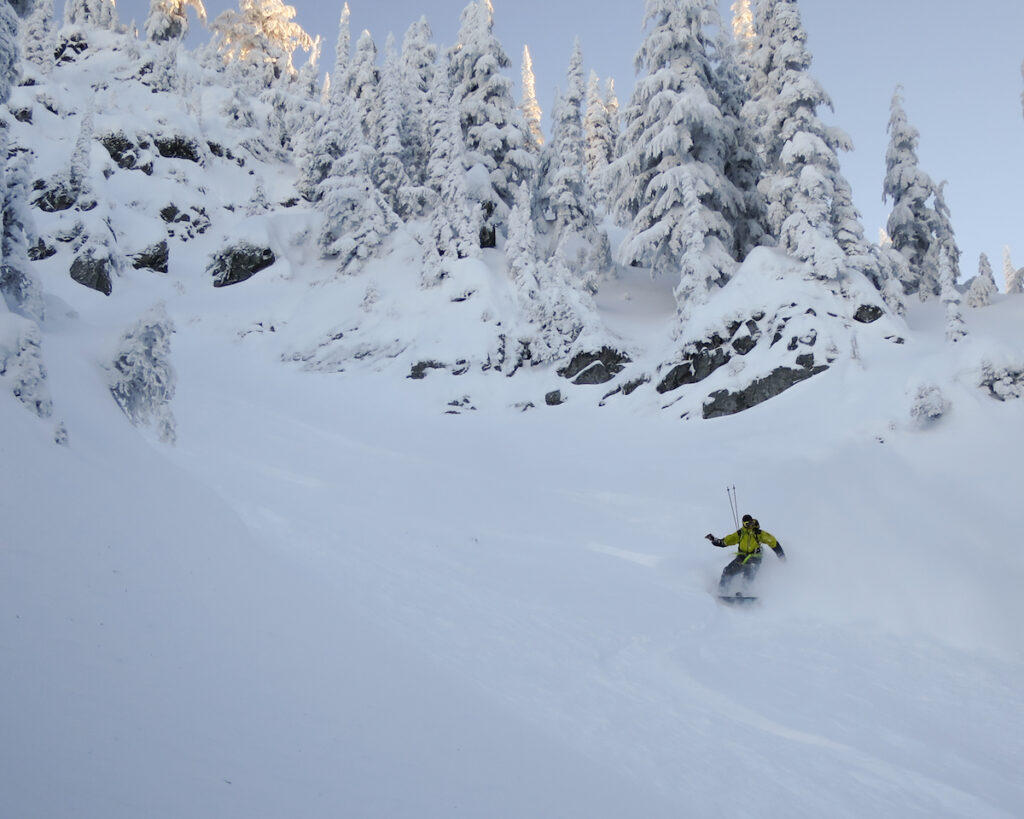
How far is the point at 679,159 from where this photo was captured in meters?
25.1

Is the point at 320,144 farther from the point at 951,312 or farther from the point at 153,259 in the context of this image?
the point at 951,312

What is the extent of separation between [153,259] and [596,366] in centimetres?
2624

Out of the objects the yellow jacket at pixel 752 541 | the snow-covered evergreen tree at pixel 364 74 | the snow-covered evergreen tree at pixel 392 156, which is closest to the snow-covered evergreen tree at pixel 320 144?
the snow-covered evergreen tree at pixel 364 74

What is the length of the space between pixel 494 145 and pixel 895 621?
1168 inches

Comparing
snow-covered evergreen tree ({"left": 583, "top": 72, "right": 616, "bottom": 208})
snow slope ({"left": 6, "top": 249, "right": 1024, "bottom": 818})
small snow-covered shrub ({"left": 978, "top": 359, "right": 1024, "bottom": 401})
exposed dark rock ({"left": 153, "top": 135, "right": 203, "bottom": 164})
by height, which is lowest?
snow slope ({"left": 6, "top": 249, "right": 1024, "bottom": 818})

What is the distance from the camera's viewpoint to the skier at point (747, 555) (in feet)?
32.9

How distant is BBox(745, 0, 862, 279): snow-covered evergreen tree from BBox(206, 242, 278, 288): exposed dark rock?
26045 millimetres

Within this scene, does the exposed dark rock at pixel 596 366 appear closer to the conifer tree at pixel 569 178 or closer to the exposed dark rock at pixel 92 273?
the conifer tree at pixel 569 178

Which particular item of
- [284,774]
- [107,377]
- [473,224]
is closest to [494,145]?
[473,224]

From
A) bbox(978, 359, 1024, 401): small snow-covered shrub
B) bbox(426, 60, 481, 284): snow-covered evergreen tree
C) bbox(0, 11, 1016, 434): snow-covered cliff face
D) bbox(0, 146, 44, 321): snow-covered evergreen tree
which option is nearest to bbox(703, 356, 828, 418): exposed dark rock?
bbox(0, 11, 1016, 434): snow-covered cliff face

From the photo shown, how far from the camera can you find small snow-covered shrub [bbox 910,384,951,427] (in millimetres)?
13234

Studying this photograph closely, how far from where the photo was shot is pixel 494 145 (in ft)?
106

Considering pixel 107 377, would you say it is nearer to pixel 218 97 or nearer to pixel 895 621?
pixel 895 621

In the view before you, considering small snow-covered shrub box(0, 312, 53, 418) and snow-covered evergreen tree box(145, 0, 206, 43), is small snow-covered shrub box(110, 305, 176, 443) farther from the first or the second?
snow-covered evergreen tree box(145, 0, 206, 43)
